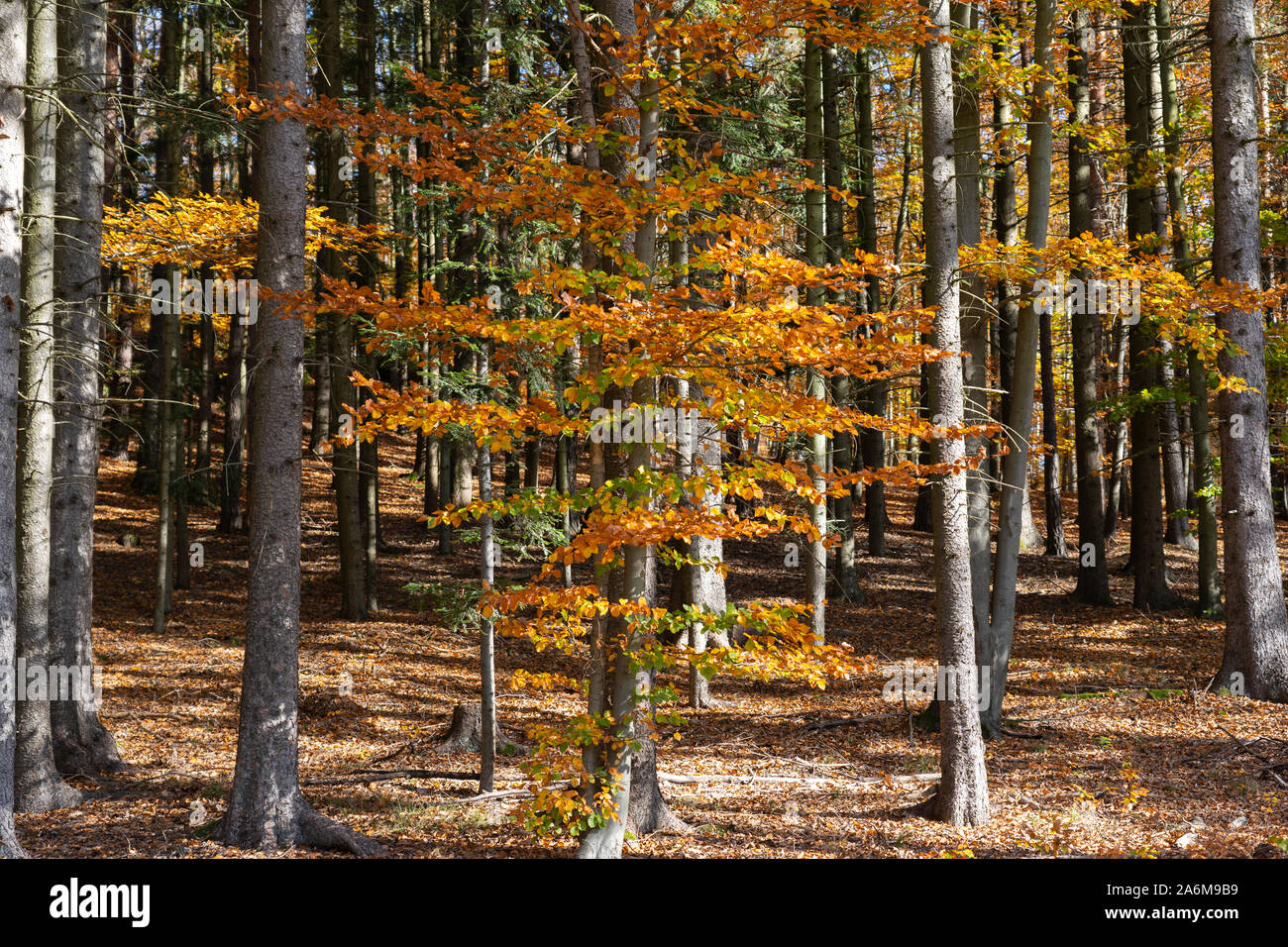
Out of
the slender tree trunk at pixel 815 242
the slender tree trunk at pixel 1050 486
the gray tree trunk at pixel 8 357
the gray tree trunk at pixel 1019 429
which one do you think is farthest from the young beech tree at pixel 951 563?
the slender tree trunk at pixel 1050 486

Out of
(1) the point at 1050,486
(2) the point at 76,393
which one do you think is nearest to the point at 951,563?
(2) the point at 76,393

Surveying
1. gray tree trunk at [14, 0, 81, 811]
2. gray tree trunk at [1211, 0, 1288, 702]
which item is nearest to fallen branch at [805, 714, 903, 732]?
gray tree trunk at [1211, 0, 1288, 702]

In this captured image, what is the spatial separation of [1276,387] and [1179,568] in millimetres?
6655

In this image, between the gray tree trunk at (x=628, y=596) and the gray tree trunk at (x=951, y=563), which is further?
the gray tree trunk at (x=951, y=563)

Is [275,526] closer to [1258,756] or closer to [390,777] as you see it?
[390,777]

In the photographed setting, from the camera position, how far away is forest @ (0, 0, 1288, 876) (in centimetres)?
585

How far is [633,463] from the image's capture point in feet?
20.5

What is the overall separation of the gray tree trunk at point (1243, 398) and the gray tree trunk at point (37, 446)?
11420 mm

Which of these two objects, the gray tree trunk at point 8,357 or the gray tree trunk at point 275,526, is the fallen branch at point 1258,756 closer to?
the gray tree trunk at point 275,526

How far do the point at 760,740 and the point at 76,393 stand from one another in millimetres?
7638

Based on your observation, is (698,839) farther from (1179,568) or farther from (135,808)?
(1179,568)

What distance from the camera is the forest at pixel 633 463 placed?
5.85 meters

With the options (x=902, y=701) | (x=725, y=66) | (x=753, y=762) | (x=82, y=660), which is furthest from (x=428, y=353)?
(x=902, y=701)

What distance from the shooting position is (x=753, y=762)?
9477 mm
